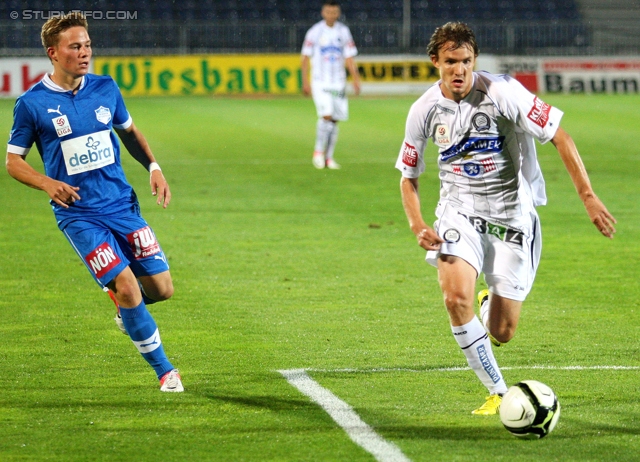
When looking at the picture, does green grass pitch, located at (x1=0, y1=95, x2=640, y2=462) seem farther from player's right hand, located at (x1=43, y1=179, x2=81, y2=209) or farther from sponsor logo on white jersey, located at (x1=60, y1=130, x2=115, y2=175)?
sponsor logo on white jersey, located at (x1=60, y1=130, x2=115, y2=175)

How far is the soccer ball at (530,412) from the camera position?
4535mm

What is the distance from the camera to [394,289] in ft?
26.6

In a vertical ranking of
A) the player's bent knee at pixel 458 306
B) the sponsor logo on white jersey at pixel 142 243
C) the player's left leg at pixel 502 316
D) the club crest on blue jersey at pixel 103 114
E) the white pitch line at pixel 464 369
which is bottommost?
the white pitch line at pixel 464 369

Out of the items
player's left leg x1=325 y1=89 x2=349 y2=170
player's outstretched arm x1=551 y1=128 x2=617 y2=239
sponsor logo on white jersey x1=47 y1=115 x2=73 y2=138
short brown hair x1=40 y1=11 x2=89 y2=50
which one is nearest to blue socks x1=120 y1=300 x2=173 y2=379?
sponsor logo on white jersey x1=47 y1=115 x2=73 y2=138

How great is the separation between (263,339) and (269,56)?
26.6 metres

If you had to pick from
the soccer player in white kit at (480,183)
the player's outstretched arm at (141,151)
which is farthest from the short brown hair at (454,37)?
the player's outstretched arm at (141,151)

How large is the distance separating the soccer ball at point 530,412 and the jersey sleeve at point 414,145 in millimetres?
1190

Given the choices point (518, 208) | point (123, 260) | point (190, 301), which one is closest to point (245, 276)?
point (190, 301)

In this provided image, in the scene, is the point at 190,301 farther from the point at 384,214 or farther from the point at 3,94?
the point at 3,94

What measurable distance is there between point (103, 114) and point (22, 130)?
0.42m

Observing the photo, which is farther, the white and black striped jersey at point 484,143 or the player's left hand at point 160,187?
the player's left hand at point 160,187

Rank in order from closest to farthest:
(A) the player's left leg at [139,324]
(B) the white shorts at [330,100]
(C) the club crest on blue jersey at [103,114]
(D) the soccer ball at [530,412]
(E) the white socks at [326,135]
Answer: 1. (D) the soccer ball at [530,412]
2. (A) the player's left leg at [139,324]
3. (C) the club crest on blue jersey at [103,114]
4. (E) the white socks at [326,135]
5. (B) the white shorts at [330,100]

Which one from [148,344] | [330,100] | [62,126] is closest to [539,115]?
[148,344]

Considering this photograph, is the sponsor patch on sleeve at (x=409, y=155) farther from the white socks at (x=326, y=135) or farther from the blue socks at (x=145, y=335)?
the white socks at (x=326, y=135)
